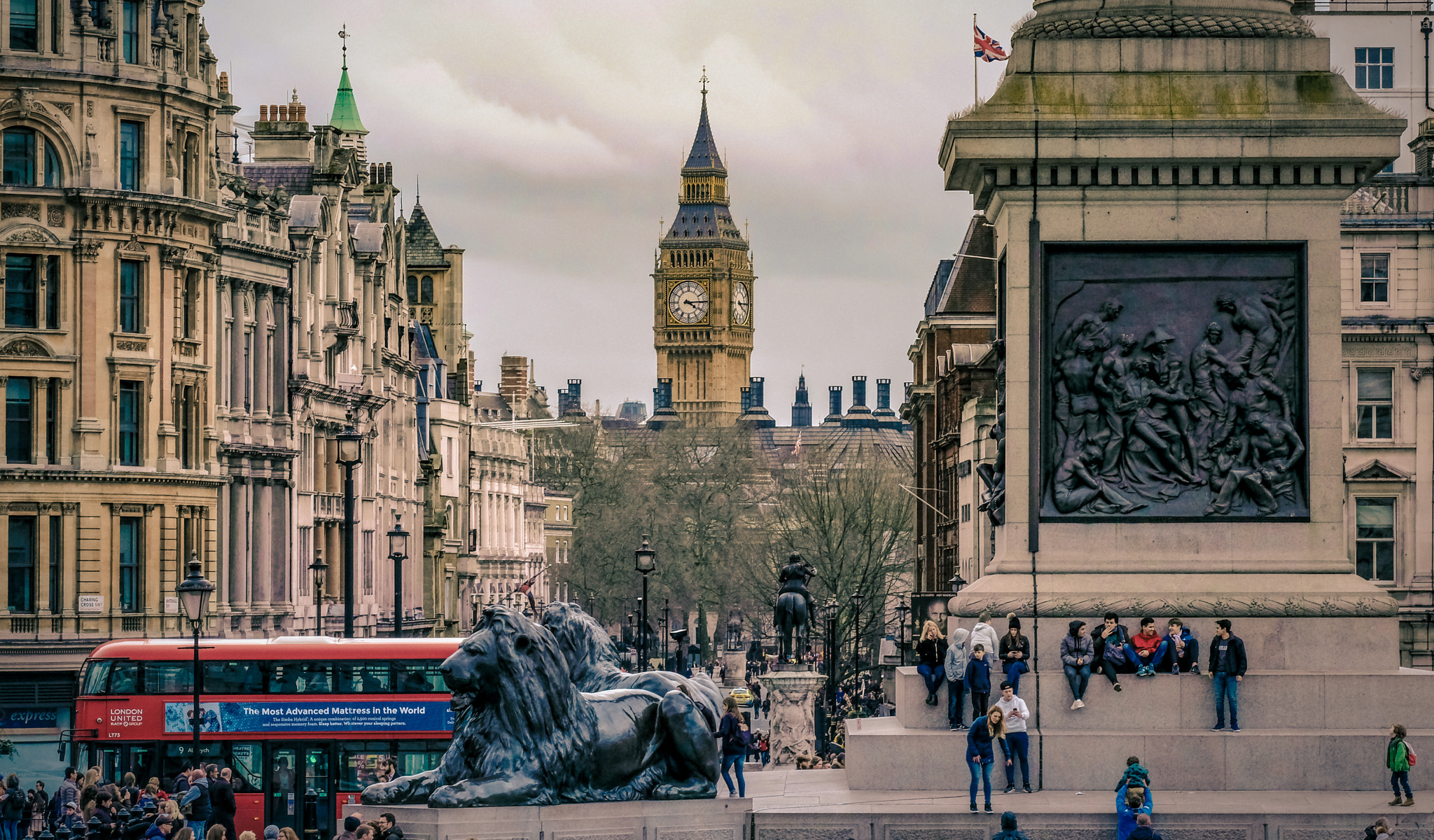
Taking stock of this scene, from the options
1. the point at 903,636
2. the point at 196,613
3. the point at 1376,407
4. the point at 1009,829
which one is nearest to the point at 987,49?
the point at 1376,407

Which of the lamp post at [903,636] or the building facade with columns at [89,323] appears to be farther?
the lamp post at [903,636]

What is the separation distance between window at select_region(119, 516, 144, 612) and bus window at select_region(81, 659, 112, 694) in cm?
1608

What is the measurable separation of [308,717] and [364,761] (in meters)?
1.18

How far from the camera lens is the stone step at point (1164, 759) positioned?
24969 millimetres

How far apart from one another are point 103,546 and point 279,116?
26305 mm

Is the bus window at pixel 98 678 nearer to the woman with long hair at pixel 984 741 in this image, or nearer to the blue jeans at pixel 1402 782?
the woman with long hair at pixel 984 741

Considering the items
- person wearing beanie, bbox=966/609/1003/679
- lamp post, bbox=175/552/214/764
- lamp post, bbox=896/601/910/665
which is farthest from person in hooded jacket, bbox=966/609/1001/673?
lamp post, bbox=896/601/910/665

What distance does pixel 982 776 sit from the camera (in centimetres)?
2430

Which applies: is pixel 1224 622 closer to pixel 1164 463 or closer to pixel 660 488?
pixel 1164 463

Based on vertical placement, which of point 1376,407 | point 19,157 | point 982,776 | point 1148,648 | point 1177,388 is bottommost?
point 982,776

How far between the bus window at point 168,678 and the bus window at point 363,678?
8.36ft

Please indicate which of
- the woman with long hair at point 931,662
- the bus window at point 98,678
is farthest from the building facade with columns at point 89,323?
the woman with long hair at point 931,662

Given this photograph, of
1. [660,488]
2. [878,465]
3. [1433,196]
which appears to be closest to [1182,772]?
[1433,196]

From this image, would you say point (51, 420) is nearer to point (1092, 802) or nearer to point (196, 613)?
point (196, 613)
